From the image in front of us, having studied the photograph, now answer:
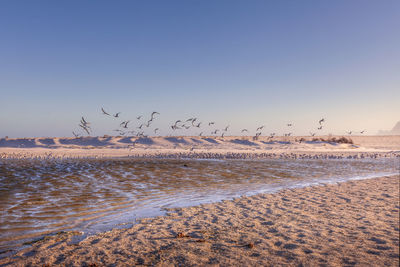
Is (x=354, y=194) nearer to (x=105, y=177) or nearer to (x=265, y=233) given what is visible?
(x=265, y=233)

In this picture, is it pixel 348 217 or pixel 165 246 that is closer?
pixel 165 246

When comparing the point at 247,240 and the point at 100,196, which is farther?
the point at 100,196

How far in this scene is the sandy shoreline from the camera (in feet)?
16.4

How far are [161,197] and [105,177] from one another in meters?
5.81

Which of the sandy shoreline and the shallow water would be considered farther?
the shallow water

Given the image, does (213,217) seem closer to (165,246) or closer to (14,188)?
(165,246)

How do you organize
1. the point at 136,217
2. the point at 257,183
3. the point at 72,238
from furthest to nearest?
1. the point at 257,183
2. the point at 136,217
3. the point at 72,238

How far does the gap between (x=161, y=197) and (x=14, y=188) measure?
6336mm

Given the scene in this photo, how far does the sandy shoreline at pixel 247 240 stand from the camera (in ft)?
16.4

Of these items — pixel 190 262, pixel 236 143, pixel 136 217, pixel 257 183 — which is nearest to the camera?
pixel 190 262

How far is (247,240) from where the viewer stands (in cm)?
592

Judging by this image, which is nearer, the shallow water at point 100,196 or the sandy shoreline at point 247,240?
the sandy shoreline at point 247,240

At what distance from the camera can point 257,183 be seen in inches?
540

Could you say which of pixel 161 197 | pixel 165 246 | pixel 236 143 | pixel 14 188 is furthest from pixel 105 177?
pixel 236 143
